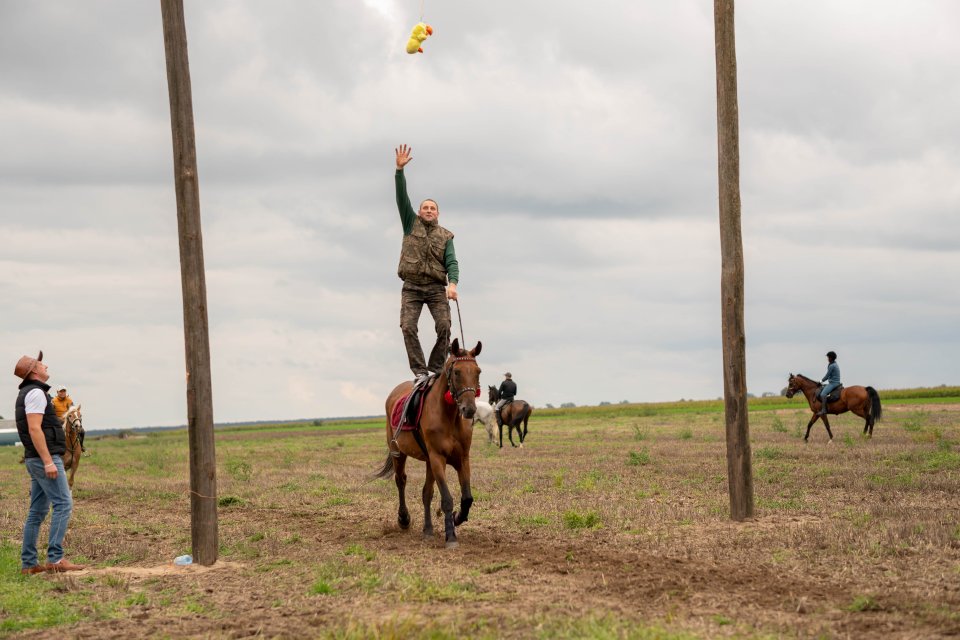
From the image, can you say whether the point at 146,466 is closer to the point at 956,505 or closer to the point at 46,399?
the point at 46,399

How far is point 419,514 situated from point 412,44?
7.50 metres

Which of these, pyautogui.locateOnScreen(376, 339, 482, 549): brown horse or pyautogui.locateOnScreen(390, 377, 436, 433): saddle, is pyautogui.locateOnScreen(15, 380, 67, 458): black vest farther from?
pyautogui.locateOnScreen(376, 339, 482, 549): brown horse

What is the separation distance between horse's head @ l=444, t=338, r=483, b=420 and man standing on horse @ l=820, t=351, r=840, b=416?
21.6m

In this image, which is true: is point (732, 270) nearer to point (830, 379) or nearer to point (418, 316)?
point (418, 316)

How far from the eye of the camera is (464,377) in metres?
11.1

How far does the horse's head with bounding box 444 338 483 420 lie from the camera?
10883mm

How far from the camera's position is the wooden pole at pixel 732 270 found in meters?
12.8

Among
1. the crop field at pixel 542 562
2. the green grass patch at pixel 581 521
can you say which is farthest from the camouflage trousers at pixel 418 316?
the green grass patch at pixel 581 521

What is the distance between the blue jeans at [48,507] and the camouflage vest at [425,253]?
4.86 metres

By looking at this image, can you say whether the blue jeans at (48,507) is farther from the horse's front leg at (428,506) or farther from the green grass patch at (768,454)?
the green grass patch at (768,454)

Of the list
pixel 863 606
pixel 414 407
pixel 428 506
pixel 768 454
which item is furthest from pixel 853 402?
pixel 863 606

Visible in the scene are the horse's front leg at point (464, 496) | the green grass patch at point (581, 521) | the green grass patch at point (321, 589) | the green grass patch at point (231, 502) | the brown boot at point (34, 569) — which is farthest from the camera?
the green grass patch at point (231, 502)

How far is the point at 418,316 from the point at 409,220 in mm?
1305

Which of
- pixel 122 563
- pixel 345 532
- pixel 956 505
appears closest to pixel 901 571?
pixel 956 505
